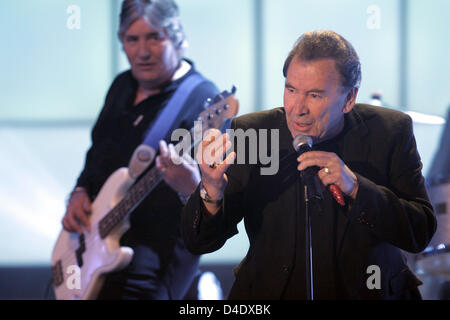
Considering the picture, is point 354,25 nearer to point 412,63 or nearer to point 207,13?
point 412,63

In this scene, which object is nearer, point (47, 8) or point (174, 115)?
point (174, 115)

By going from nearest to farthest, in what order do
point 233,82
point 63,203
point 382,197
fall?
1. point 382,197
2. point 233,82
3. point 63,203

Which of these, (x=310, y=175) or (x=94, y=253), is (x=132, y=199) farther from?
(x=310, y=175)

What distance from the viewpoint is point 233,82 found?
3.48m

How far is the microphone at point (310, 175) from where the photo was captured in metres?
1.46

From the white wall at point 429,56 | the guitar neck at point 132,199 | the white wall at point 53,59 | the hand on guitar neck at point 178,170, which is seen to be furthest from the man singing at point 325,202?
the white wall at point 53,59

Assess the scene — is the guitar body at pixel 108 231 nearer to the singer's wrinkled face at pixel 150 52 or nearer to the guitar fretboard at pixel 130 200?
the guitar fretboard at pixel 130 200

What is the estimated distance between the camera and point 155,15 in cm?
266

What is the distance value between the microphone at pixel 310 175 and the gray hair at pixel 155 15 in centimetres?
134

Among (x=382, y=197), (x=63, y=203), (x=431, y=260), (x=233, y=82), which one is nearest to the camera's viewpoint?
(x=382, y=197)

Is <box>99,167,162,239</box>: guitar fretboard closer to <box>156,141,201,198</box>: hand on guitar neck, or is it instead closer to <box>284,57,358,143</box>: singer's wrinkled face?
<box>156,141,201,198</box>: hand on guitar neck

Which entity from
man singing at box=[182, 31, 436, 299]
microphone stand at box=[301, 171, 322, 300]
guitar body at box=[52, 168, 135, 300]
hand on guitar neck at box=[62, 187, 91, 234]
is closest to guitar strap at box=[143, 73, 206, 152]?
guitar body at box=[52, 168, 135, 300]

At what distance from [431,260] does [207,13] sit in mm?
1852

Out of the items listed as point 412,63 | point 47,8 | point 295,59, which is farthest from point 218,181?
point 47,8
